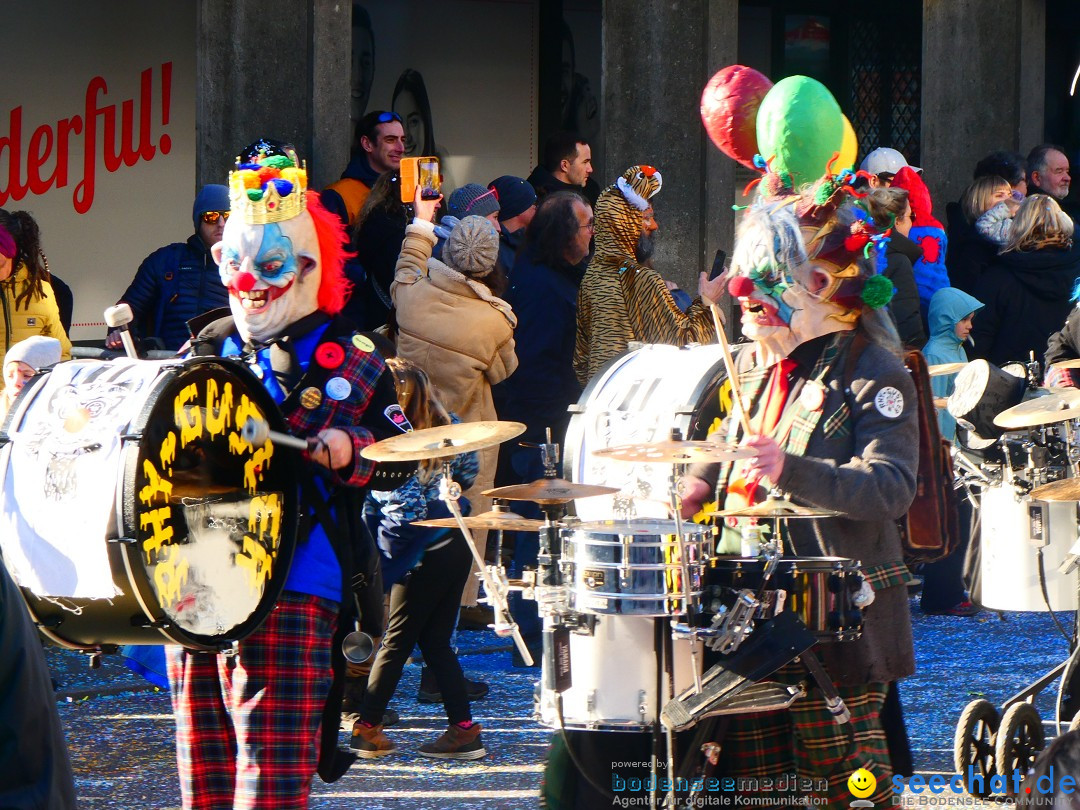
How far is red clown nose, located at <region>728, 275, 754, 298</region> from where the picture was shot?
12.8ft

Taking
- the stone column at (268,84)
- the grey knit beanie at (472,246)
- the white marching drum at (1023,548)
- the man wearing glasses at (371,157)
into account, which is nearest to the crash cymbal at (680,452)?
the white marching drum at (1023,548)

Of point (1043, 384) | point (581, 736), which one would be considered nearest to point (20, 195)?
point (1043, 384)

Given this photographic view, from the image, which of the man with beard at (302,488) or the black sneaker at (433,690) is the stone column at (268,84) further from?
the man with beard at (302,488)

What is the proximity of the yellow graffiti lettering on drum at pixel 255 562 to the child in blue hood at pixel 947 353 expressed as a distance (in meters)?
4.94

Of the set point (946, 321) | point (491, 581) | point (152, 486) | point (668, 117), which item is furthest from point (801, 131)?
point (668, 117)

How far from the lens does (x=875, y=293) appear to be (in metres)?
3.98

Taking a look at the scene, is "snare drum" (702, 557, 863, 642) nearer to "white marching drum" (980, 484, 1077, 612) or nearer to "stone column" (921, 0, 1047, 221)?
"white marching drum" (980, 484, 1077, 612)

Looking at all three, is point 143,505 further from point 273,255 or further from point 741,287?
point 741,287

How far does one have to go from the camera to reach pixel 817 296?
3.95 metres

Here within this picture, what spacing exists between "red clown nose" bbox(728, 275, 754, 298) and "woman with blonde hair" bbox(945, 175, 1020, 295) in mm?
5237

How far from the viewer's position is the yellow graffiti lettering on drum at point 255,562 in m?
3.82

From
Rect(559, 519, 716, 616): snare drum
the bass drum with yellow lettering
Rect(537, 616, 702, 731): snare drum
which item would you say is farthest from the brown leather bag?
the bass drum with yellow lettering

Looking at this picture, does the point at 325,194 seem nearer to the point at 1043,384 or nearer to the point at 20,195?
the point at 1043,384

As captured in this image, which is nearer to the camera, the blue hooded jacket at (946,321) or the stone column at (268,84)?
the blue hooded jacket at (946,321)
